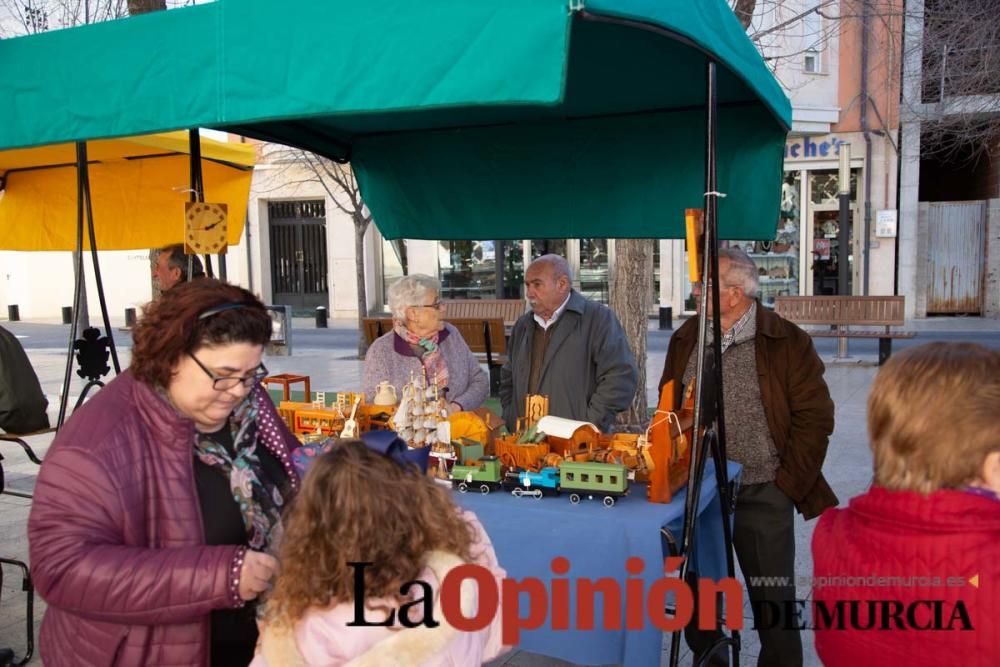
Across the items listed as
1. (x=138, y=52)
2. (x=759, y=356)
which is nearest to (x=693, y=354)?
(x=759, y=356)

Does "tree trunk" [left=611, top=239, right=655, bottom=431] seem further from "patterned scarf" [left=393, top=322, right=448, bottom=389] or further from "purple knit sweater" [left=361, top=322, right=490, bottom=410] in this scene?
"patterned scarf" [left=393, top=322, right=448, bottom=389]

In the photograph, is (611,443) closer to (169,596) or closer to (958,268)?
(169,596)

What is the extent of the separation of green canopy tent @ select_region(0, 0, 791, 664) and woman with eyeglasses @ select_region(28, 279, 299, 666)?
27.2 inches

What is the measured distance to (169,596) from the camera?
162 cm

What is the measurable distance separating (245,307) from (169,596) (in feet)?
2.15

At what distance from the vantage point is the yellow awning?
17.0 feet

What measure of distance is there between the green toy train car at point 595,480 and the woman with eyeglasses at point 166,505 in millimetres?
1071

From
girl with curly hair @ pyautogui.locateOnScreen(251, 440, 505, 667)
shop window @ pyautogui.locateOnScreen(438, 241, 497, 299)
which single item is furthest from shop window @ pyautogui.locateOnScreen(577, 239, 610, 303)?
girl with curly hair @ pyautogui.locateOnScreen(251, 440, 505, 667)

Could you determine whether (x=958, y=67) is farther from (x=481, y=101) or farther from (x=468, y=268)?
(x=481, y=101)

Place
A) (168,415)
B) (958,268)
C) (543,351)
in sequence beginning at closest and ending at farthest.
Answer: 1. (168,415)
2. (543,351)
3. (958,268)

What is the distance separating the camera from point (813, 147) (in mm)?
17391

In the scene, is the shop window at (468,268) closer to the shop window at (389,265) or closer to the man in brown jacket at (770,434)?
the shop window at (389,265)

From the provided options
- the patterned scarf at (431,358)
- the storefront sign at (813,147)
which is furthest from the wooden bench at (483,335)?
the storefront sign at (813,147)

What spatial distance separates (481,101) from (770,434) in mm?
1878
